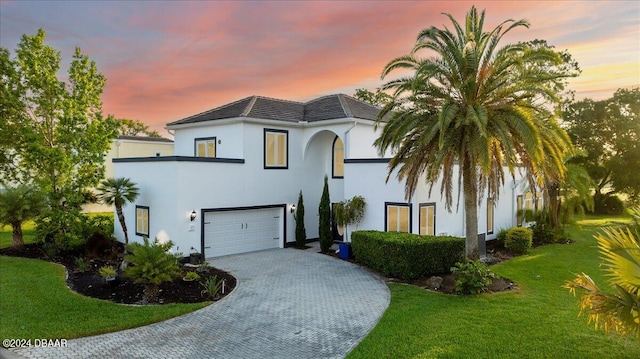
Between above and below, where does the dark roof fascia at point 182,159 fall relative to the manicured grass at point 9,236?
above

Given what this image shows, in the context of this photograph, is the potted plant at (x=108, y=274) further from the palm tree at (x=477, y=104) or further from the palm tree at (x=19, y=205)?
the palm tree at (x=477, y=104)

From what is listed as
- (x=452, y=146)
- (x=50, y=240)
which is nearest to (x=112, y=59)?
(x=50, y=240)

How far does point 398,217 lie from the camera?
56.4ft

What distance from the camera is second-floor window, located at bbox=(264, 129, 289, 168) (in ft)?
64.2

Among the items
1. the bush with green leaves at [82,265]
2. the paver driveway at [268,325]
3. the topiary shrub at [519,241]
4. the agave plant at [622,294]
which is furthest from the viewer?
the topiary shrub at [519,241]

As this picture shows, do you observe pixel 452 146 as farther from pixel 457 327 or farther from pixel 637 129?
pixel 637 129

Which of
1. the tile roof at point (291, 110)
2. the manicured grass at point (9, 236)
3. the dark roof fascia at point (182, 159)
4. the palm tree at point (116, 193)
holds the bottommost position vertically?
the manicured grass at point (9, 236)

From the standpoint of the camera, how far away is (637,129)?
34.8 metres

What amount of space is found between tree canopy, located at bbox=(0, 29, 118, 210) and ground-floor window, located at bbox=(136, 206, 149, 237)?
10.0 feet

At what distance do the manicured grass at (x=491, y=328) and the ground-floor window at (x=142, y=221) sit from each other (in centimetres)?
1115

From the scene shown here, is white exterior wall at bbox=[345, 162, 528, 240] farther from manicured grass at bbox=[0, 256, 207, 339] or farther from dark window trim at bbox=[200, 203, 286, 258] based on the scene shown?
manicured grass at bbox=[0, 256, 207, 339]

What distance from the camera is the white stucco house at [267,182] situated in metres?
16.9

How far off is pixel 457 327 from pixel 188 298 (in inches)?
291

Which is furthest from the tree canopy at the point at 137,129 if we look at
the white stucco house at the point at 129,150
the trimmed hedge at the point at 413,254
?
the trimmed hedge at the point at 413,254
